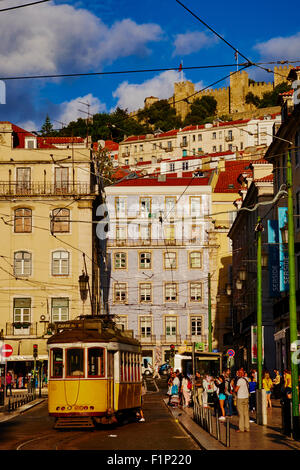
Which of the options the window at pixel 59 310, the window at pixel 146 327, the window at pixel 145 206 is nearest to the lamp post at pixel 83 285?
the window at pixel 59 310

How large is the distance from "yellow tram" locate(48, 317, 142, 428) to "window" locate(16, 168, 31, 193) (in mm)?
40113

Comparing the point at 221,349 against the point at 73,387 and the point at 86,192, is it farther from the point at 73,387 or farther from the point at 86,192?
the point at 73,387

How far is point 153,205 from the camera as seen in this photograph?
87250mm

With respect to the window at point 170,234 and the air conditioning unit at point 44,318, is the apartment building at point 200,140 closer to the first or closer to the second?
the window at point 170,234

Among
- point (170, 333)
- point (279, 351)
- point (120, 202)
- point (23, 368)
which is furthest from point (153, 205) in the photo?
point (279, 351)

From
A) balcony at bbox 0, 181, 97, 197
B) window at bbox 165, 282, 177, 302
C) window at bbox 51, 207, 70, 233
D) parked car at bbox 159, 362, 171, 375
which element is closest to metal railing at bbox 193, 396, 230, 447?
window at bbox 51, 207, 70, 233

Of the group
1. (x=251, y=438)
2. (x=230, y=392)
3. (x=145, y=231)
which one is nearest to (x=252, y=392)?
(x=230, y=392)

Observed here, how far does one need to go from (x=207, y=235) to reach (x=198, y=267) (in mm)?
3333

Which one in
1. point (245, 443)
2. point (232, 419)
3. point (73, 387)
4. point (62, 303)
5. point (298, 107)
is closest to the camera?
point (245, 443)

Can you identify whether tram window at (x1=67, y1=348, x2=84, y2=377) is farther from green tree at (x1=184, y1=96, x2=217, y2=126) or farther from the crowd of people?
green tree at (x1=184, y1=96, x2=217, y2=126)

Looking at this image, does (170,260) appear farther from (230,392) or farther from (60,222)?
(230,392)

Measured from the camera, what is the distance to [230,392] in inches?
1228

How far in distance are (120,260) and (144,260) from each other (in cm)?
231

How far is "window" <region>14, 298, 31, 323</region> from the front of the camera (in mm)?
63406
